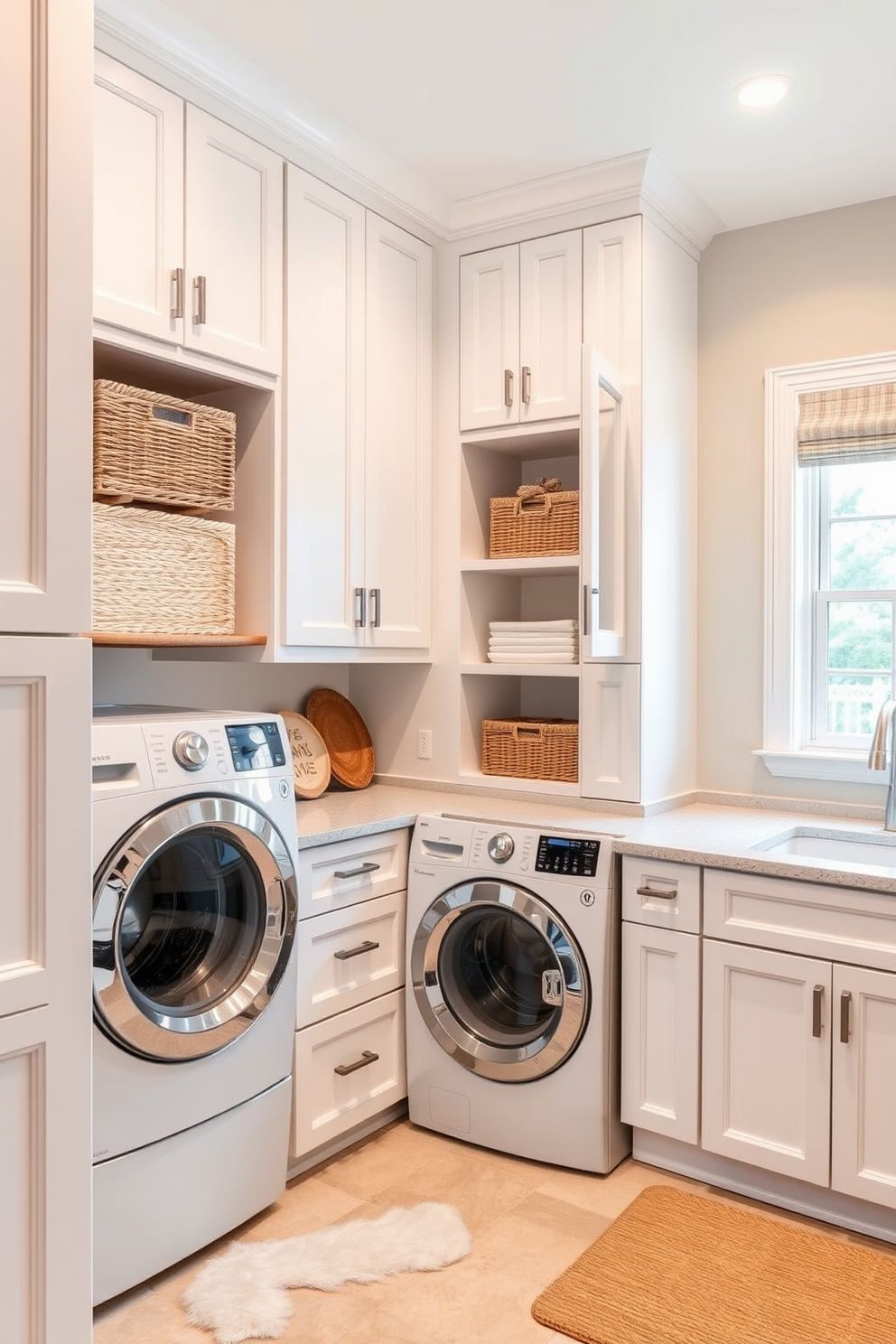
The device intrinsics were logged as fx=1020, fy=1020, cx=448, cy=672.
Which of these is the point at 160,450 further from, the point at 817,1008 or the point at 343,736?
the point at 817,1008

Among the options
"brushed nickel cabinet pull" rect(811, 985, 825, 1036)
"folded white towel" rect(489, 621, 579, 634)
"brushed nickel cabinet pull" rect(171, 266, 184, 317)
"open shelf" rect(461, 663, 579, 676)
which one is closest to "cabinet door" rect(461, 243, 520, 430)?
"folded white towel" rect(489, 621, 579, 634)

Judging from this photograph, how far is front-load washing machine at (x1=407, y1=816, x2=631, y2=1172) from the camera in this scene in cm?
260

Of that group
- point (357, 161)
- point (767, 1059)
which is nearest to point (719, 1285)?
point (767, 1059)

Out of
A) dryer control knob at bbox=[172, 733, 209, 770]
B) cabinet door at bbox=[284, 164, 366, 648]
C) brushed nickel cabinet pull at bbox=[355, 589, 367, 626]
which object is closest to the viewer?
dryer control knob at bbox=[172, 733, 209, 770]

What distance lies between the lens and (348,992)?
2701 mm

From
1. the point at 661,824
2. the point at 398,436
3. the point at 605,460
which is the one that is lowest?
the point at 661,824

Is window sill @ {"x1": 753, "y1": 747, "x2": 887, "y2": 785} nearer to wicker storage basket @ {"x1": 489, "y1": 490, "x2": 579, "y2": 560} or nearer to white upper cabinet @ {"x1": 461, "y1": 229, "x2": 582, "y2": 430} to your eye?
wicker storage basket @ {"x1": 489, "y1": 490, "x2": 579, "y2": 560}

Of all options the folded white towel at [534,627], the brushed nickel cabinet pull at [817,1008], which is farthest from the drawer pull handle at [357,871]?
the brushed nickel cabinet pull at [817,1008]

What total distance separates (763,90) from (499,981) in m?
2.38

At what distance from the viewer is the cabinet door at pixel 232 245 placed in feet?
8.06

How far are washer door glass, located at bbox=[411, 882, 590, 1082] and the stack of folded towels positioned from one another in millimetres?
796

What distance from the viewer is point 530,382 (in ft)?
10.4

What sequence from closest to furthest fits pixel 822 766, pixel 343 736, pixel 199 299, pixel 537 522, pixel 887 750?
pixel 199 299
pixel 887 750
pixel 822 766
pixel 537 522
pixel 343 736

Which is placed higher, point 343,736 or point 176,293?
point 176,293
